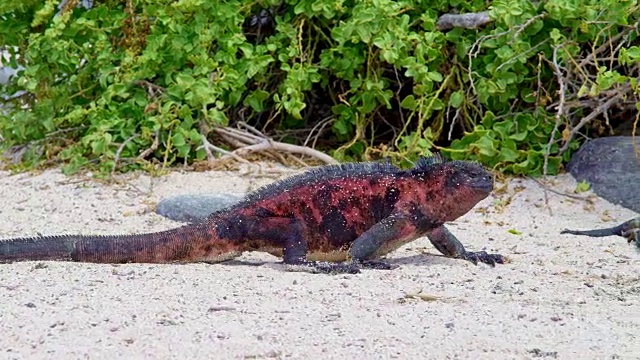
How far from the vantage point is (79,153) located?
7.59m

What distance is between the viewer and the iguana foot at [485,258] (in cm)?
539

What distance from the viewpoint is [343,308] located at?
166 inches

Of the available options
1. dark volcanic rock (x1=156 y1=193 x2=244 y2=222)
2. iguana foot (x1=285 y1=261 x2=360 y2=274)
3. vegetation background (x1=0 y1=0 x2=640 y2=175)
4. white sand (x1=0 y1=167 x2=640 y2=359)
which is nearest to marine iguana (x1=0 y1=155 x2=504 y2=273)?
iguana foot (x1=285 y1=261 x2=360 y2=274)

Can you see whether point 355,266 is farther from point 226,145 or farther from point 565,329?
point 226,145

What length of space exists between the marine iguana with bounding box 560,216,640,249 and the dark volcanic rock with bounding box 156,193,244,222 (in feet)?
6.44

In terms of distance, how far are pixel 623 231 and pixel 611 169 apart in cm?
114

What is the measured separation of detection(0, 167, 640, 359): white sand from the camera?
3.64m

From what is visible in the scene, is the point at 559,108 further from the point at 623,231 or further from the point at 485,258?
the point at 485,258

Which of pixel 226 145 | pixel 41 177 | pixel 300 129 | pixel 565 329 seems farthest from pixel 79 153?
pixel 565 329

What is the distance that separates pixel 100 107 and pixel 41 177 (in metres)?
0.69

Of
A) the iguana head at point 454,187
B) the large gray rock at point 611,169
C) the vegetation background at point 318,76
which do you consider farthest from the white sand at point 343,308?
the vegetation background at point 318,76

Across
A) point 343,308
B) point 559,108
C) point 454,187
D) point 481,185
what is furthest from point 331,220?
point 559,108

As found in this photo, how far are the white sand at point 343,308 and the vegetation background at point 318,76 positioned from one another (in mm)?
1411

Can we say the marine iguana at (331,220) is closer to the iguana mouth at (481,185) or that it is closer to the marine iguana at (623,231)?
the iguana mouth at (481,185)
